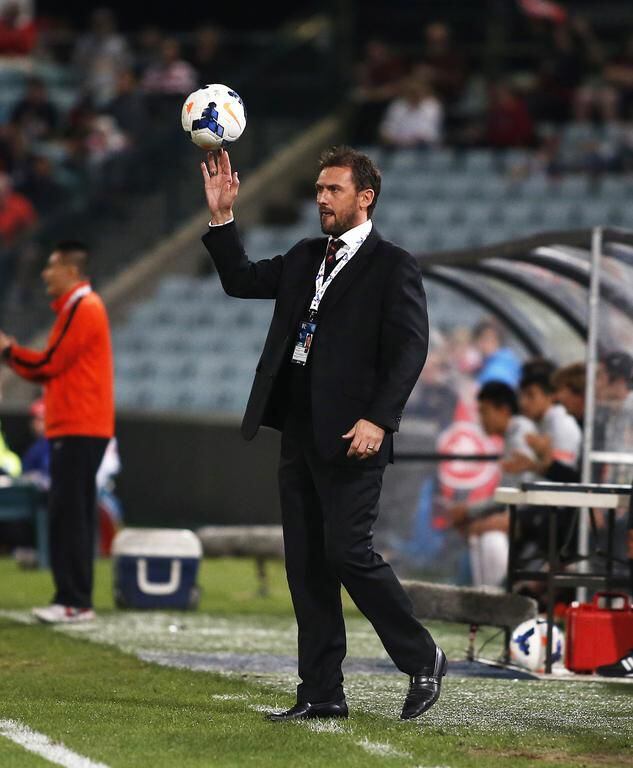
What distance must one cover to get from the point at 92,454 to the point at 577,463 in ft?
9.41

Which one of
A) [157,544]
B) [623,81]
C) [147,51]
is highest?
[147,51]

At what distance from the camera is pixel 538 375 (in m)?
11.8

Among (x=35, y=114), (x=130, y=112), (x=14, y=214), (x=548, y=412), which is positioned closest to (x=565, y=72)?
(x=130, y=112)

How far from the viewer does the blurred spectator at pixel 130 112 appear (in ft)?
74.8

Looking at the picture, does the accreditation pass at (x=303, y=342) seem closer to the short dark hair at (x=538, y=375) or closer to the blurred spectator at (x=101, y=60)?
the short dark hair at (x=538, y=375)

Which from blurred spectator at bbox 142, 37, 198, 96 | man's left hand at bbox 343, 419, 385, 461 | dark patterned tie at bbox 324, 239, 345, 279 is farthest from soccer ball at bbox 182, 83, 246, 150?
blurred spectator at bbox 142, 37, 198, 96

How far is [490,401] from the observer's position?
12.5 m

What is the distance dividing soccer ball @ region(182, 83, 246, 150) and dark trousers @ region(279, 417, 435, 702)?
128 centimetres

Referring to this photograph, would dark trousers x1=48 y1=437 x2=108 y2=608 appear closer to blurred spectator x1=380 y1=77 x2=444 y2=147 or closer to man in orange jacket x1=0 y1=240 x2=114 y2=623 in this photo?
man in orange jacket x1=0 y1=240 x2=114 y2=623

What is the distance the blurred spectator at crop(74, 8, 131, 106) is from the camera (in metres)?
24.9

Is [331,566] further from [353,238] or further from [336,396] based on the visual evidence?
[353,238]

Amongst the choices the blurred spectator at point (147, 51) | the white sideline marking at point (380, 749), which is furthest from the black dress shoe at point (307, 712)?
the blurred spectator at point (147, 51)

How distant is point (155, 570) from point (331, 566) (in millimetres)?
5213

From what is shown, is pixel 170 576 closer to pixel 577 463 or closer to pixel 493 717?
pixel 577 463
